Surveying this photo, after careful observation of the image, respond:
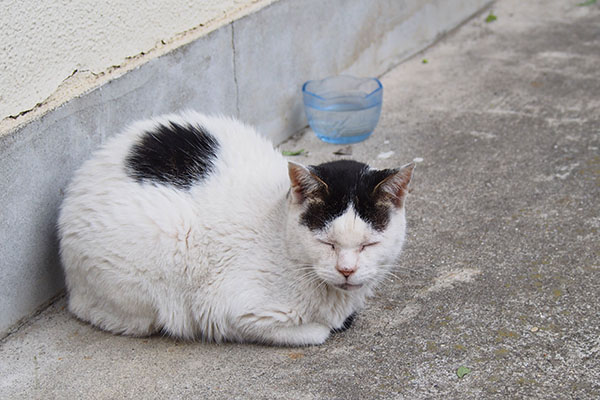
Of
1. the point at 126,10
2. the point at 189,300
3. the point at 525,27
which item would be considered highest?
the point at 126,10

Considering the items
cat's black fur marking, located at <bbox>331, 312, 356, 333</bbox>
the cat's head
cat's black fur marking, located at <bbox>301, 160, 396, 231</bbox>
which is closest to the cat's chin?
the cat's head

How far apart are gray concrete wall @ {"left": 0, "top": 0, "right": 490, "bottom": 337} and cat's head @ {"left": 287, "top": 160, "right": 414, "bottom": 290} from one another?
1.16m

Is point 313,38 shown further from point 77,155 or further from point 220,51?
point 77,155

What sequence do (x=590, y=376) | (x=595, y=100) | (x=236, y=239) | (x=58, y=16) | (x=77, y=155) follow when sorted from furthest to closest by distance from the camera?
(x=595, y=100)
(x=77, y=155)
(x=58, y=16)
(x=236, y=239)
(x=590, y=376)

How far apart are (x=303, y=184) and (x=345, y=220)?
0.70ft

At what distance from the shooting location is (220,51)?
3982mm

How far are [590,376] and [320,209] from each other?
117 centimetres

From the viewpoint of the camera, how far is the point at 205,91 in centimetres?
397

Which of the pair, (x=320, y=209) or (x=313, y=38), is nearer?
(x=320, y=209)

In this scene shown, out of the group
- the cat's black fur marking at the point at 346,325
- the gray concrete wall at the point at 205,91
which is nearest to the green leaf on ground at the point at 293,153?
the gray concrete wall at the point at 205,91

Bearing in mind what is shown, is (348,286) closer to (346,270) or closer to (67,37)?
(346,270)

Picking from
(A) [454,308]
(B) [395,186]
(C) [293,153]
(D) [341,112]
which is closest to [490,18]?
(D) [341,112]

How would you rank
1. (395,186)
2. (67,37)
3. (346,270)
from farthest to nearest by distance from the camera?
(67,37) → (395,186) → (346,270)

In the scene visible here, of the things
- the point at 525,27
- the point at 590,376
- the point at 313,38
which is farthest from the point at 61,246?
the point at 525,27
